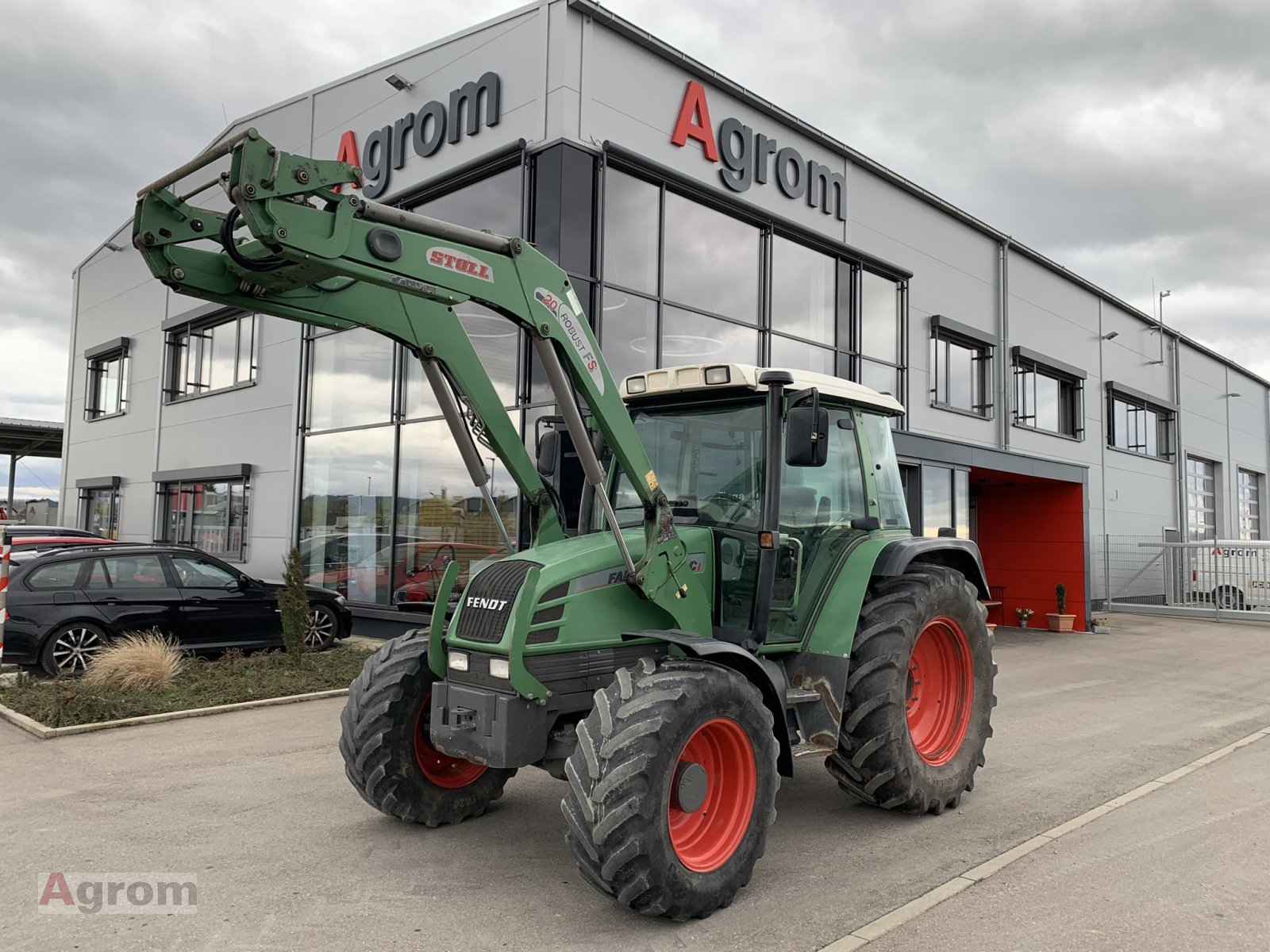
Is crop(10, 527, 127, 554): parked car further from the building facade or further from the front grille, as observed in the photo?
the front grille

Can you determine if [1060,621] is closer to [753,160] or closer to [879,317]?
[879,317]

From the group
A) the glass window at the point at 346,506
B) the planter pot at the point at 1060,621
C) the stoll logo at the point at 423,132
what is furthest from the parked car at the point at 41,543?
the planter pot at the point at 1060,621

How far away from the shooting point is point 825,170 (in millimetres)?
14625

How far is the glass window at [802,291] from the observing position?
14102mm

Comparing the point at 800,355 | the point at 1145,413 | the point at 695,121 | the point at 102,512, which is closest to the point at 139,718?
the point at 695,121

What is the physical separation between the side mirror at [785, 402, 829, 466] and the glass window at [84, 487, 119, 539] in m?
20.9

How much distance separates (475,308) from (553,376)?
7.53m

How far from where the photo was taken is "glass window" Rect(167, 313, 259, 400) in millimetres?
17469

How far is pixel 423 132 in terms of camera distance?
41.8 feet

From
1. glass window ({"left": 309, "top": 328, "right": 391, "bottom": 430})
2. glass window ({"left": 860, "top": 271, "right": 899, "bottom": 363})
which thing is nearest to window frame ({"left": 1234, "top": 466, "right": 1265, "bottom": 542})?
glass window ({"left": 860, "top": 271, "right": 899, "bottom": 363})

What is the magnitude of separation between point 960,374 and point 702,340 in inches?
318

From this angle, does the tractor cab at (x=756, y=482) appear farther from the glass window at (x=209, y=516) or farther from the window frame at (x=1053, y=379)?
the window frame at (x=1053, y=379)

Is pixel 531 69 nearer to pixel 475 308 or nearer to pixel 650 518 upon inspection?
pixel 475 308

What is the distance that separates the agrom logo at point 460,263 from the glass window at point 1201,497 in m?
27.8
